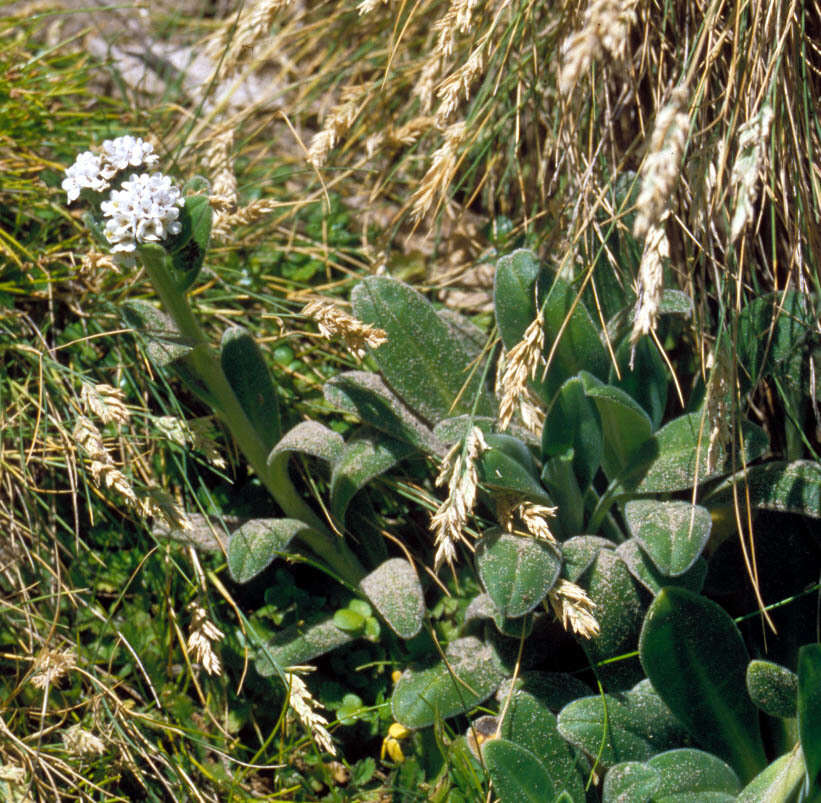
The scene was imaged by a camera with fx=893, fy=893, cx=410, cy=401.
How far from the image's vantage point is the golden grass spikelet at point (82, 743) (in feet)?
4.70

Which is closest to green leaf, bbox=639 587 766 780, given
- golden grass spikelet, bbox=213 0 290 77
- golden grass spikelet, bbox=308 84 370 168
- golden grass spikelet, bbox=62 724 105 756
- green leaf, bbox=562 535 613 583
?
green leaf, bbox=562 535 613 583

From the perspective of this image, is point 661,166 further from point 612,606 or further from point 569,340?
point 612,606

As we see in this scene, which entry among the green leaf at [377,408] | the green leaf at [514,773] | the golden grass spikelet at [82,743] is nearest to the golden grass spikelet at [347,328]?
the green leaf at [377,408]

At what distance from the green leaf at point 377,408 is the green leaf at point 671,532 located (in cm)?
39

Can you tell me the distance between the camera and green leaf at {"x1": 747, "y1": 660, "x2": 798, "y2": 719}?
1313mm

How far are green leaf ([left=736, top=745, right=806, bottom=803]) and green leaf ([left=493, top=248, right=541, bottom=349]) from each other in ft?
2.58

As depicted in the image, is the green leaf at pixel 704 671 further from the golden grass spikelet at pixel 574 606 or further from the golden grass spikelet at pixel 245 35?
the golden grass spikelet at pixel 245 35

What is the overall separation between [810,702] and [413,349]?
861 millimetres

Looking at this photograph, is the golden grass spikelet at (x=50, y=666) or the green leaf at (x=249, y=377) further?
the green leaf at (x=249, y=377)

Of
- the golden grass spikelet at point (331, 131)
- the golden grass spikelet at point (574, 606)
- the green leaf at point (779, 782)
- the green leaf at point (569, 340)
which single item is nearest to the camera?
the green leaf at point (779, 782)

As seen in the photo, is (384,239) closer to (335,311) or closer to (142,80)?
(335,311)

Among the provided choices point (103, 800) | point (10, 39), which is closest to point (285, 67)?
point (10, 39)

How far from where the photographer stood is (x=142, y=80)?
2.34m

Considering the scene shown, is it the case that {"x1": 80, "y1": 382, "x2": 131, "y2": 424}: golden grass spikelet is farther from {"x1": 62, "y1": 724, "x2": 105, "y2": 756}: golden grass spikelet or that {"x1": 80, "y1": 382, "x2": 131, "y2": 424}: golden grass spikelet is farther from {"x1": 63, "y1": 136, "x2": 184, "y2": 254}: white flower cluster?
{"x1": 62, "y1": 724, "x2": 105, "y2": 756}: golden grass spikelet
